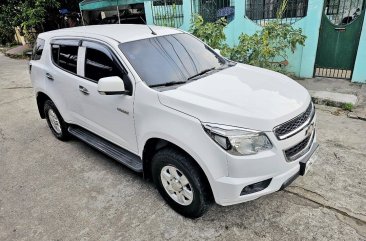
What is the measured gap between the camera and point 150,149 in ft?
10.2

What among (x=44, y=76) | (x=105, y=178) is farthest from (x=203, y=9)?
(x=105, y=178)

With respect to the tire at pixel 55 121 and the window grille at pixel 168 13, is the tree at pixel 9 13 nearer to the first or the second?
the window grille at pixel 168 13

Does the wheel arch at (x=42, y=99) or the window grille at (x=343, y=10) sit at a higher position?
the window grille at (x=343, y=10)

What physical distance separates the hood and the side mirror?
46 cm

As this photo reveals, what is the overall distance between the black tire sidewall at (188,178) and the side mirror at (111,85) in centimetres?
77

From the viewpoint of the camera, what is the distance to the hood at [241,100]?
7.93 ft

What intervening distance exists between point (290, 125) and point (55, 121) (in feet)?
12.4

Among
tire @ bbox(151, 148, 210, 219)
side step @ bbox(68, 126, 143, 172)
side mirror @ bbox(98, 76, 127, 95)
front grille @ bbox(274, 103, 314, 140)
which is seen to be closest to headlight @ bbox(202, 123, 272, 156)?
front grille @ bbox(274, 103, 314, 140)

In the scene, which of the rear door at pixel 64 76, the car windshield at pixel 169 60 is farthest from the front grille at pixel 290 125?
the rear door at pixel 64 76

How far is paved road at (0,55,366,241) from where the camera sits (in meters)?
2.83

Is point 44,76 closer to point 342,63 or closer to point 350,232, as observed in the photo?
point 350,232

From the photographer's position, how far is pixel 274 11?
679 cm

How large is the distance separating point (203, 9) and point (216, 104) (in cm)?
610

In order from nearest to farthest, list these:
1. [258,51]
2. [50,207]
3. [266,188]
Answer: [266,188] < [50,207] < [258,51]
